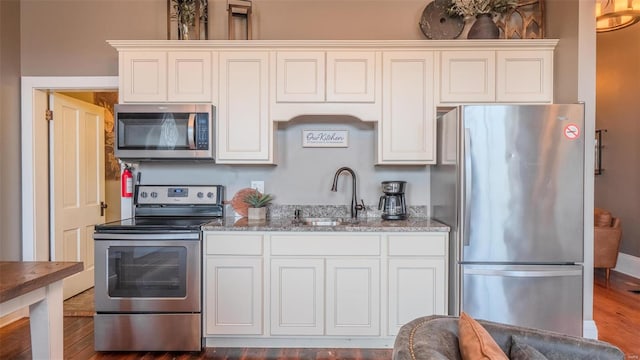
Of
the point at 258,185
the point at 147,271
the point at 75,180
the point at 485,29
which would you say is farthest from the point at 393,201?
the point at 75,180

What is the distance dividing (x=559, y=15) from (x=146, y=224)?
136 inches

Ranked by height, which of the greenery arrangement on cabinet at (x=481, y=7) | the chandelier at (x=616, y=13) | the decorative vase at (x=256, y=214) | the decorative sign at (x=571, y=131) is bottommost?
the decorative vase at (x=256, y=214)

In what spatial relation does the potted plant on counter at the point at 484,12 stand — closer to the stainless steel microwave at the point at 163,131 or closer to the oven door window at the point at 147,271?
the stainless steel microwave at the point at 163,131

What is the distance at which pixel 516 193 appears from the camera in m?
2.34

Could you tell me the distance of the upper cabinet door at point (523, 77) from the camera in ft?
8.96

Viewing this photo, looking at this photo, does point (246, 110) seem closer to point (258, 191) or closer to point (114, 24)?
point (258, 191)

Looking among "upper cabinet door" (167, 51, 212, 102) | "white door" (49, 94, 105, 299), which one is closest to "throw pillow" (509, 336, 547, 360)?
"upper cabinet door" (167, 51, 212, 102)

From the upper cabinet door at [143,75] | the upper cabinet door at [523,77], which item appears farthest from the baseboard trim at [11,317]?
the upper cabinet door at [523,77]

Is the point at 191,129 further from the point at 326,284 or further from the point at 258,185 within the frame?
the point at 326,284

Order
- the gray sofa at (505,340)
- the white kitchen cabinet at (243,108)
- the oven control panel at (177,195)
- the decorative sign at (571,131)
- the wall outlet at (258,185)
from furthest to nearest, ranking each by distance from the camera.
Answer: the wall outlet at (258,185) → the oven control panel at (177,195) → the white kitchen cabinet at (243,108) → the decorative sign at (571,131) → the gray sofa at (505,340)

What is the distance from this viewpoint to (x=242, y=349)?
260cm

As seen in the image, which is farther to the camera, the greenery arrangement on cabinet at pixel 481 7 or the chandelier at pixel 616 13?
the chandelier at pixel 616 13

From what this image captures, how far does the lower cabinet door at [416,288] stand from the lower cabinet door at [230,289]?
3.02 ft

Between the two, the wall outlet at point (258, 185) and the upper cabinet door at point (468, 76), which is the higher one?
the upper cabinet door at point (468, 76)
